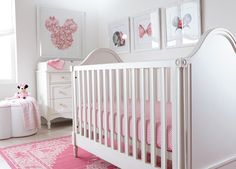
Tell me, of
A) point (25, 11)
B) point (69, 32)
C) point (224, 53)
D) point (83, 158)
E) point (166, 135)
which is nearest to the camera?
point (166, 135)

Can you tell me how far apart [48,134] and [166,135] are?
7.41 feet

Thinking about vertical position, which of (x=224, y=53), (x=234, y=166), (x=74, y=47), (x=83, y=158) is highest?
(x=74, y=47)

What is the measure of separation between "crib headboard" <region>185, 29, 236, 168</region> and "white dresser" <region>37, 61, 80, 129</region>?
2.53 metres

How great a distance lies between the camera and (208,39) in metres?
1.33

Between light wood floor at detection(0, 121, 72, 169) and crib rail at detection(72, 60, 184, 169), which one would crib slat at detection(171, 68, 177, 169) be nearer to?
crib rail at detection(72, 60, 184, 169)

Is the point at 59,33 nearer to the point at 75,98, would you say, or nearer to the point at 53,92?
the point at 53,92

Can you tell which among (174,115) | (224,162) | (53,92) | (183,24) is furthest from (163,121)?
(53,92)

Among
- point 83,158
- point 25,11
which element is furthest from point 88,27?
point 83,158

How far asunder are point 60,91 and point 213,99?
8.47 feet

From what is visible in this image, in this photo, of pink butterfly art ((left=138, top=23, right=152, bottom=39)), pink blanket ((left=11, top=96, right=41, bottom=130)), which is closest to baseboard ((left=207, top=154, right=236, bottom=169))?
pink butterfly art ((left=138, top=23, right=152, bottom=39))

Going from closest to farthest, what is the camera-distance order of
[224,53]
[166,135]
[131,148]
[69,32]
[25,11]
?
[166,135], [224,53], [131,148], [25,11], [69,32]

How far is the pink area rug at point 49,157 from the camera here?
82.7 inches

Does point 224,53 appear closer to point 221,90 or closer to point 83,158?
point 221,90

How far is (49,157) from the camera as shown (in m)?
2.31
